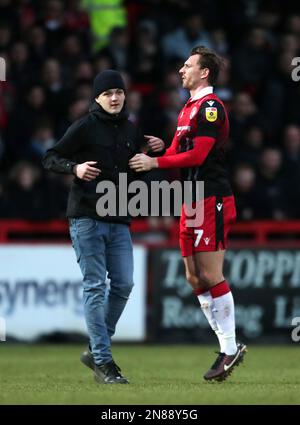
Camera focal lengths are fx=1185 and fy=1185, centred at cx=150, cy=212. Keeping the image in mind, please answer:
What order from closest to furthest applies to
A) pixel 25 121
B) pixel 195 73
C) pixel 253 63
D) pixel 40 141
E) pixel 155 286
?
pixel 195 73 → pixel 155 286 → pixel 40 141 → pixel 25 121 → pixel 253 63

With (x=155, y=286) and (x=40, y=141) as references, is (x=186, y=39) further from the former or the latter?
(x=155, y=286)

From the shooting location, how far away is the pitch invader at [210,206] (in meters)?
8.80

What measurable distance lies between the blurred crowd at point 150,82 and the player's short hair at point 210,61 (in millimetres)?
4287

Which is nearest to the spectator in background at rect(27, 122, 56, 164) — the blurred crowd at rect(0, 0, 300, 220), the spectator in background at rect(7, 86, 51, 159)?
the blurred crowd at rect(0, 0, 300, 220)

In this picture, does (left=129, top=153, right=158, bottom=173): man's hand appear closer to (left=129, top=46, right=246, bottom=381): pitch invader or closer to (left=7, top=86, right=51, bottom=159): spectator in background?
(left=129, top=46, right=246, bottom=381): pitch invader

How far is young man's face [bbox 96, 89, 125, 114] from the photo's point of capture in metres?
8.68

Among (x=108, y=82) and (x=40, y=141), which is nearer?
(x=108, y=82)

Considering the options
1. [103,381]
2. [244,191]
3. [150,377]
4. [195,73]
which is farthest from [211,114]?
[244,191]

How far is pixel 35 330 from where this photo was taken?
13633 millimetres

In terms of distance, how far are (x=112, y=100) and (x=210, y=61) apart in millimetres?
829

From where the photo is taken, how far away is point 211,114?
8.70 m

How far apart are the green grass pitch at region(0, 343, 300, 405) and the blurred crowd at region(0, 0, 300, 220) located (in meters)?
2.02

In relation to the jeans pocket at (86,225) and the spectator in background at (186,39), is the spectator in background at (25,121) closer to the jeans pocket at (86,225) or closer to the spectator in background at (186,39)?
the spectator in background at (186,39)

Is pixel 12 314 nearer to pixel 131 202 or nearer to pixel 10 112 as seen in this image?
pixel 10 112
